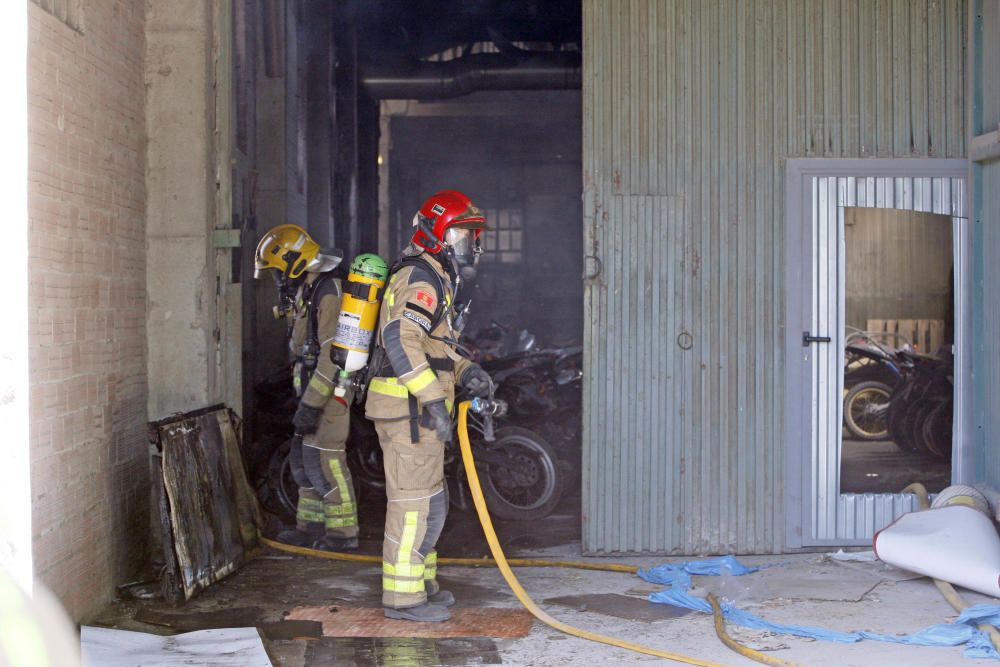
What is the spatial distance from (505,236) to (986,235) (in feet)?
53.0

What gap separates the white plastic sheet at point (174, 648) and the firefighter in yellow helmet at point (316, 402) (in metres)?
2.06

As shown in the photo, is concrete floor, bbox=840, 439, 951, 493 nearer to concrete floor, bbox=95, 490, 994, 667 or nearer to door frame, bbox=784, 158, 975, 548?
door frame, bbox=784, 158, 975, 548

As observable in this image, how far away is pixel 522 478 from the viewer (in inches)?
314

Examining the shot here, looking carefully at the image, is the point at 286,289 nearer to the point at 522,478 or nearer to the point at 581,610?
the point at 522,478

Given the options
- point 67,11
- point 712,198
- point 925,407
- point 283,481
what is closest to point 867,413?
point 925,407

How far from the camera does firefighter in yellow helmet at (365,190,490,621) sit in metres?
5.42

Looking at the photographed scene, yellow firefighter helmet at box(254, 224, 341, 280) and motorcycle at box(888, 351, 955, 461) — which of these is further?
yellow firefighter helmet at box(254, 224, 341, 280)

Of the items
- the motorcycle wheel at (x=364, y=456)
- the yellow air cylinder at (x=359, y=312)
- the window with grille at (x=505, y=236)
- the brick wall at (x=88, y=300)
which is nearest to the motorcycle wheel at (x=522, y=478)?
the motorcycle wheel at (x=364, y=456)

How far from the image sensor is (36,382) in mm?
4730

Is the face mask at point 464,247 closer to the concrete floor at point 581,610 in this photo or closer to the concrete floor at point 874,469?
the concrete floor at point 581,610

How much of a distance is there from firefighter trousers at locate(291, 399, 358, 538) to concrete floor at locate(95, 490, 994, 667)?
28 cm

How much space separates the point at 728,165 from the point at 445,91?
7.86m

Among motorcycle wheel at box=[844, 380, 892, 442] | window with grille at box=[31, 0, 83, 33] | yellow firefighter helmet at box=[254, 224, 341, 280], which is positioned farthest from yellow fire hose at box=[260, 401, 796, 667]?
window with grille at box=[31, 0, 83, 33]

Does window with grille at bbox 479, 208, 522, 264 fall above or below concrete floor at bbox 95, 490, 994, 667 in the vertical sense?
above
